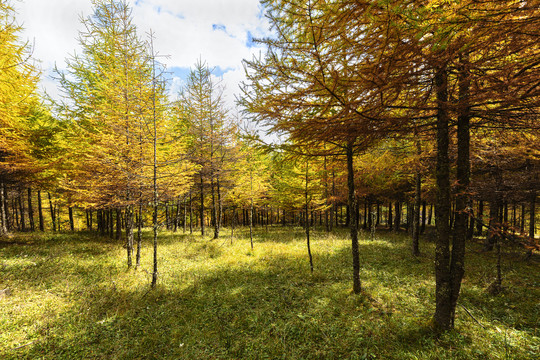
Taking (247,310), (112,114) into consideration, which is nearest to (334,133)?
(247,310)

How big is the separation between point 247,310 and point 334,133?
6.67 meters

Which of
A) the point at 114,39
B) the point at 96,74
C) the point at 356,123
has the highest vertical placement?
the point at 114,39

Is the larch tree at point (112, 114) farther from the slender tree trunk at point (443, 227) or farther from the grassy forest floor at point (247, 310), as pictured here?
the slender tree trunk at point (443, 227)

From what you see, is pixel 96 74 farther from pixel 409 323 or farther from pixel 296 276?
pixel 409 323

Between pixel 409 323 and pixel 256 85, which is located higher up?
pixel 256 85

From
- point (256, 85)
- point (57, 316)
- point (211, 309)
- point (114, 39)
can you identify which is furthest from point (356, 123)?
point (114, 39)

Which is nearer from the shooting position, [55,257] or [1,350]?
[1,350]

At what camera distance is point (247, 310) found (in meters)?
6.72

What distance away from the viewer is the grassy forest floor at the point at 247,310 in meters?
4.79

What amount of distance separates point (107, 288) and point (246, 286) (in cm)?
585

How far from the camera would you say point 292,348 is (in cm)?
494

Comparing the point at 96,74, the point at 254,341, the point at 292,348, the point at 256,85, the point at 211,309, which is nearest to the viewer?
the point at 256,85

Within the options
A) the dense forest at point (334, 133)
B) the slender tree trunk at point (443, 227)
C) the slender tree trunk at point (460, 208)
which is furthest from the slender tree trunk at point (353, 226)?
the slender tree trunk at point (460, 208)

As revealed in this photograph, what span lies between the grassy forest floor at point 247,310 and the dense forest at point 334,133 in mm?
160
